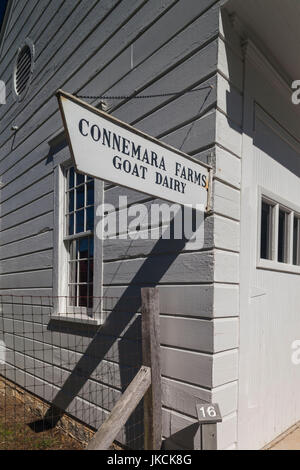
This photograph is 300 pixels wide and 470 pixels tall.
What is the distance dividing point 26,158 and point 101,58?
2.57 m

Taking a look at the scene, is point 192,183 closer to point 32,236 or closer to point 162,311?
point 162,311

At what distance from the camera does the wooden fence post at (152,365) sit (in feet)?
9.21

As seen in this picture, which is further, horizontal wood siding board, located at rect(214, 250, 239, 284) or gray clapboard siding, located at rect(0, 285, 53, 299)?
gray clapboard siding, located at rect(0, 285, 53, 299)

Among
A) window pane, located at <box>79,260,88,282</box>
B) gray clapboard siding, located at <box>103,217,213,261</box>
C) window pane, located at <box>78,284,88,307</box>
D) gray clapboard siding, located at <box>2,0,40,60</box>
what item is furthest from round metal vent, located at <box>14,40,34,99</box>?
gray clapboard siding, located at <box>103,217,213,261</box>

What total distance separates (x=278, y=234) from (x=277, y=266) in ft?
1.45

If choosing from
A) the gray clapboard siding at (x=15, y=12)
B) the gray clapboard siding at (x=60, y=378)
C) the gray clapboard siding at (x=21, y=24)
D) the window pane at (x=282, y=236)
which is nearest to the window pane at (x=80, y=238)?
the gray clapboard siding at (x=60, y=378)

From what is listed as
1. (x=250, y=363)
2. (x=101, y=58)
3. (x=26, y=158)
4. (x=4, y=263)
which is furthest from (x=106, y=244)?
(x=4, y=263)

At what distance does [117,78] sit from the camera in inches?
154

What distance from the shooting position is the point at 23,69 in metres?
6.61

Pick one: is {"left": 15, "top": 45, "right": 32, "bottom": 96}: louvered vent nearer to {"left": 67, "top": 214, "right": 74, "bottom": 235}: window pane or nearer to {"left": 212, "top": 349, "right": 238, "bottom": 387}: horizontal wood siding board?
{"left": 67, "top": 214, "right": 74, "bottom": 235}: window pane

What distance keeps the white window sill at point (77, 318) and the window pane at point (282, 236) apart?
2.18m

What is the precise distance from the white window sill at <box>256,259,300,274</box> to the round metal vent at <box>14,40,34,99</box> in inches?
208

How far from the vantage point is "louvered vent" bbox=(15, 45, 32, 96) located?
6391 millimetres
